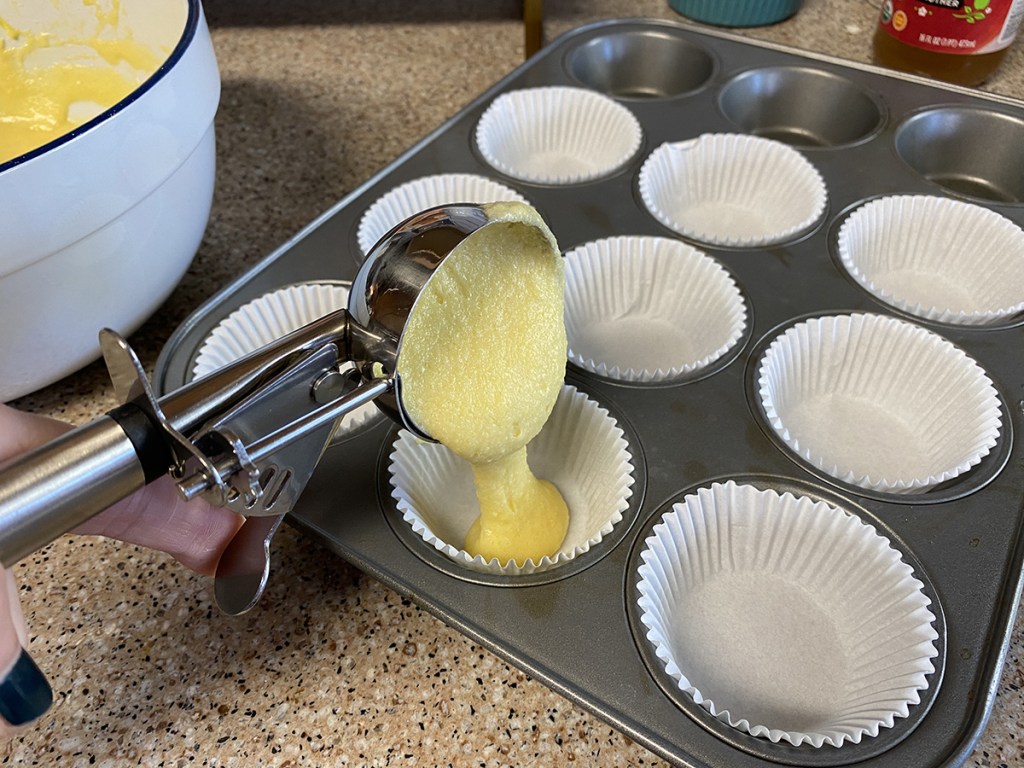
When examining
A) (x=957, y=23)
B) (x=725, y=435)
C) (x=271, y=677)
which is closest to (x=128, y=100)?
(x=271, y=677)

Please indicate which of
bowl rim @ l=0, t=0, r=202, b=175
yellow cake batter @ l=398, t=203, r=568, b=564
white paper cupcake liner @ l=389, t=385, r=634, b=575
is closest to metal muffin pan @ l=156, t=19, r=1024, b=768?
white paper cupcake liner @ l=389, t=385, r=634, b=575

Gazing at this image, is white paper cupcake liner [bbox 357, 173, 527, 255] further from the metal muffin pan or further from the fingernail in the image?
the fingernail

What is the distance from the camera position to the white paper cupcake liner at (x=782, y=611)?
72cm

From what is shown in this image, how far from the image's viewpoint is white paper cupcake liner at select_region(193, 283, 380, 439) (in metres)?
0.94

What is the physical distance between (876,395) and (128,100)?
3.11 feet

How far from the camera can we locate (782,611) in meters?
0.82

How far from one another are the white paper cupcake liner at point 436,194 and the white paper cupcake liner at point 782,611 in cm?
56

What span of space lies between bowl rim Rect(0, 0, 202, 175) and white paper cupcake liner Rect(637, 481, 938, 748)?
2.13 feet

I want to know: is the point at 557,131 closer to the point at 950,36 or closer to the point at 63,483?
the point at 950,36

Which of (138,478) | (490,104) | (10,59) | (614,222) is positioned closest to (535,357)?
(138,478)

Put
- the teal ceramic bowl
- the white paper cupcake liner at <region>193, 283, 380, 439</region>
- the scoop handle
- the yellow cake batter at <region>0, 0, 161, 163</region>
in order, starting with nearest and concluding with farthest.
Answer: the scoop handle, the white paper cupcake liner at <region>193, 283, 380, 439</region>, the yellow cake batter at <region>0, 0, 161, 163</region>, the teal ceramic bowl

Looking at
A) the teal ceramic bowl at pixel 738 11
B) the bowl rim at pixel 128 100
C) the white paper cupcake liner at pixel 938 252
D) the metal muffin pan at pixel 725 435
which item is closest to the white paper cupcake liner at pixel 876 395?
the metal muffin pan at pixel 725 435

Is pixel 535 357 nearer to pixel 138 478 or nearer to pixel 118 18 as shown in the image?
pixel 138 478

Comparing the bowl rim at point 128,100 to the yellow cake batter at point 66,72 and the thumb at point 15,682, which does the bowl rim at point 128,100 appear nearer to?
the yellow cake batter at point 66,72
